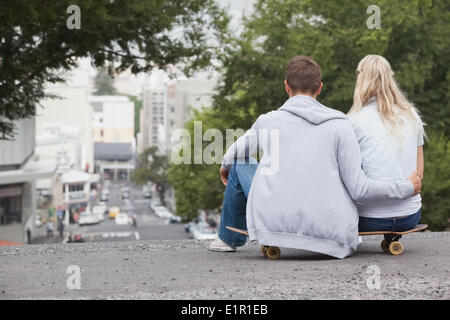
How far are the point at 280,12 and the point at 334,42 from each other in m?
2.95

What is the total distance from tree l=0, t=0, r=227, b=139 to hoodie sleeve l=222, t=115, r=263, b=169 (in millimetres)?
5789

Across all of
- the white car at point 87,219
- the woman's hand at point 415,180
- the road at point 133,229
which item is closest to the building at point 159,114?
the road at point 133,229

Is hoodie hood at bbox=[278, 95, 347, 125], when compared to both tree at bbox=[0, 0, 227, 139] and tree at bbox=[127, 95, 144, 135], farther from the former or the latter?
tree at bbox=[127, 95, 144, 135]

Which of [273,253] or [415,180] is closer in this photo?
[415,180]

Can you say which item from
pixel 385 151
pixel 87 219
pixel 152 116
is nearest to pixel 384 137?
pixel 385 151

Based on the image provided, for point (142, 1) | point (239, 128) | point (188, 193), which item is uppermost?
point (142, 1)

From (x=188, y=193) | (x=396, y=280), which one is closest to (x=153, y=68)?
(x=396, y=280)

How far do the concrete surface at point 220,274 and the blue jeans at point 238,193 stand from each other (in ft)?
0.95

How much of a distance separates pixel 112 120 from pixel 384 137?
153m

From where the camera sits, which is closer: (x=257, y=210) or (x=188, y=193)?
(x=257, y=210)

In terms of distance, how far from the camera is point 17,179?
123ft

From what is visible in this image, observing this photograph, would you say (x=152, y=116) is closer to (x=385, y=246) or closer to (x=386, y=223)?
(x=385, y=246)

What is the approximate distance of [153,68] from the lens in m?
15.2
